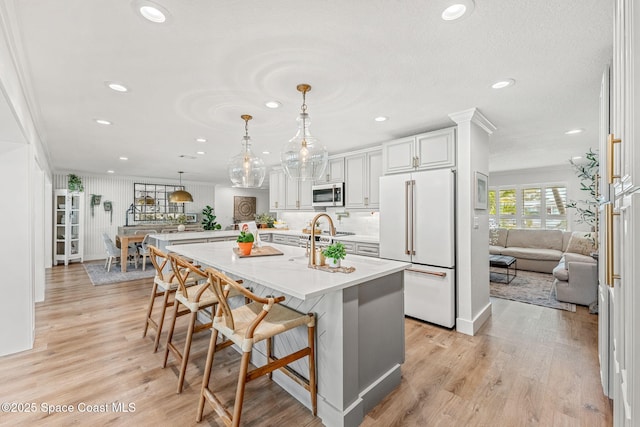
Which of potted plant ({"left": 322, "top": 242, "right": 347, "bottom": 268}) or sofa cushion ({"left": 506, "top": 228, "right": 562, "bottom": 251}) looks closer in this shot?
potted plant ({"left": 322, "top": 242, "right": 347, "bottom": 268})

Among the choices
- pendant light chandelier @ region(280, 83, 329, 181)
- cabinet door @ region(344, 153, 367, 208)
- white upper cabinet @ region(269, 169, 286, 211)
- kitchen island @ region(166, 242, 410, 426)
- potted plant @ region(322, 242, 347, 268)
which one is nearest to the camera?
kitchen island @ region(166, 242, 410, 426)

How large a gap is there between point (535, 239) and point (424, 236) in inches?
187

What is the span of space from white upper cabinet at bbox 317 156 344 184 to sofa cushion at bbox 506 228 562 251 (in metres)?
4.70

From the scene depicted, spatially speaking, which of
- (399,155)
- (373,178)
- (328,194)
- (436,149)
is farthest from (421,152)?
(328,194)

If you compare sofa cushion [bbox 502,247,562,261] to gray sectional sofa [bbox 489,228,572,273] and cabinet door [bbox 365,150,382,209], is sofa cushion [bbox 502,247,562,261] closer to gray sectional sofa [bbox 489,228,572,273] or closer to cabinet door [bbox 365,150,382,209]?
gray sectional sofa [bbox 489,228,572,273]

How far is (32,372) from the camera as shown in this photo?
2.38 metres

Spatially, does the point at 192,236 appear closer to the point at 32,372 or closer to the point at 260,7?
the point at 32,372

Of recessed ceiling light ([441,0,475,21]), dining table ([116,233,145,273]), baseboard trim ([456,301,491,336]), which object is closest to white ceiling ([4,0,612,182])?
recessed ceiling light ([441,0,475,21])

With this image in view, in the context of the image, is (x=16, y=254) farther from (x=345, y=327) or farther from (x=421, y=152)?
(x=421, y=152)

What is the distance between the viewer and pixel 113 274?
19.5 feet

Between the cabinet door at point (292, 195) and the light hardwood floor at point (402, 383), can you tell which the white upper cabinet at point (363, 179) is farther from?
the light hardwood floor at point (402, 383)

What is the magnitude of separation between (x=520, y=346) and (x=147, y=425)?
3223 millimetres

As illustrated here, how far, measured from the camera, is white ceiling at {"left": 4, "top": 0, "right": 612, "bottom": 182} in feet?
5.02

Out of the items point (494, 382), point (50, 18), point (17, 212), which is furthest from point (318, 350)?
point (17, 212)
